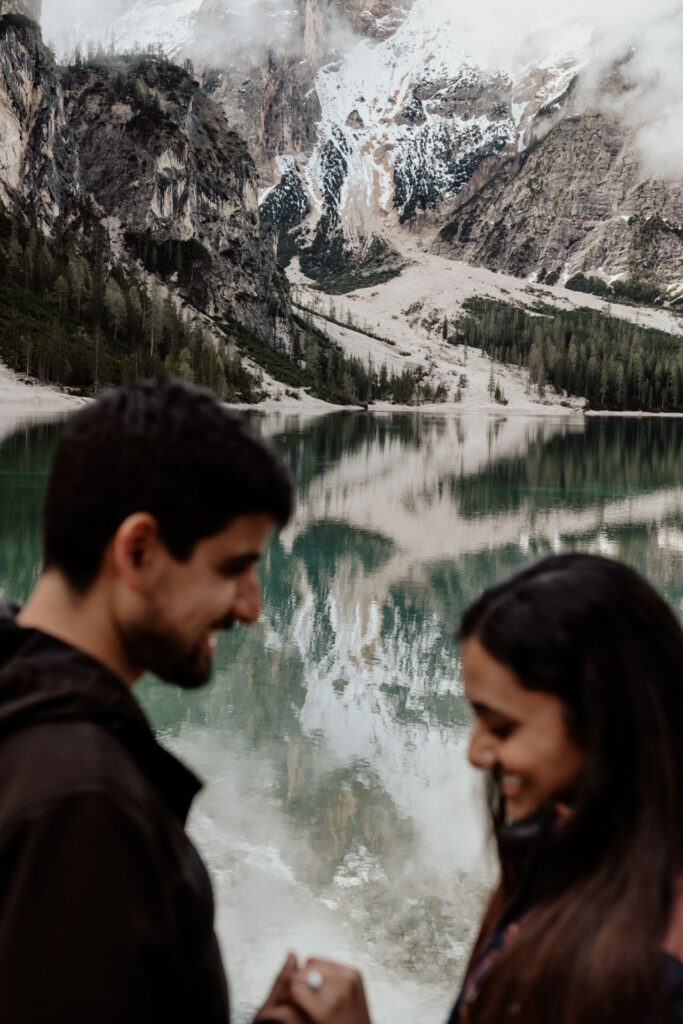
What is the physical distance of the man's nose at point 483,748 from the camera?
200 centimetres

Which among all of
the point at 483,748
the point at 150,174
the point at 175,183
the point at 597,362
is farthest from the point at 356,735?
the point at 597,362

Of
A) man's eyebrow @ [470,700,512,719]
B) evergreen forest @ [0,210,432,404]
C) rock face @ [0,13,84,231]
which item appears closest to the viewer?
man's eyebrow @ [470,700,512,719]

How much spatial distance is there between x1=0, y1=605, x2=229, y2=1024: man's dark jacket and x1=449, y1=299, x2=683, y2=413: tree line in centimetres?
15821

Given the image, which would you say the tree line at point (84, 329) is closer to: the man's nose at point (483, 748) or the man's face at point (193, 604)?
the man's face at point (193, 604)

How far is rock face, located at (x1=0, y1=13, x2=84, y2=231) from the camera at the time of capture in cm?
10594

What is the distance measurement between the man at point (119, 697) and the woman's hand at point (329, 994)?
22 centimetres

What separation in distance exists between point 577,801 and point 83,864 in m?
1.08

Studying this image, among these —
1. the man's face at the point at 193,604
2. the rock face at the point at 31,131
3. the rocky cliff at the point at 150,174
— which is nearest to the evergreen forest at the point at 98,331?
the rock face at the point at 31,131

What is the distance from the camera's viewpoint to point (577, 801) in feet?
5.84

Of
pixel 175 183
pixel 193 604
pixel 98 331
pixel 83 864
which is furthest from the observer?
pixel 175 183

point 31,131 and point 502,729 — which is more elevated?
point 31,131

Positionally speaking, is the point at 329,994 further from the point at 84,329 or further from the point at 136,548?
the point at 84,329

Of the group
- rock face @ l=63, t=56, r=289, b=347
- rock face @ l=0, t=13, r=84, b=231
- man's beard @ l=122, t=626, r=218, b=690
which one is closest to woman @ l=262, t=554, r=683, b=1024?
man's beard @ l=122, t=626, r=218, b=690

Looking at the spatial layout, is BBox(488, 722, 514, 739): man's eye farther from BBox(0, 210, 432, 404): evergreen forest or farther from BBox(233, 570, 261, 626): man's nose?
BBox(0, 210, 432, 404): evergreen forest
